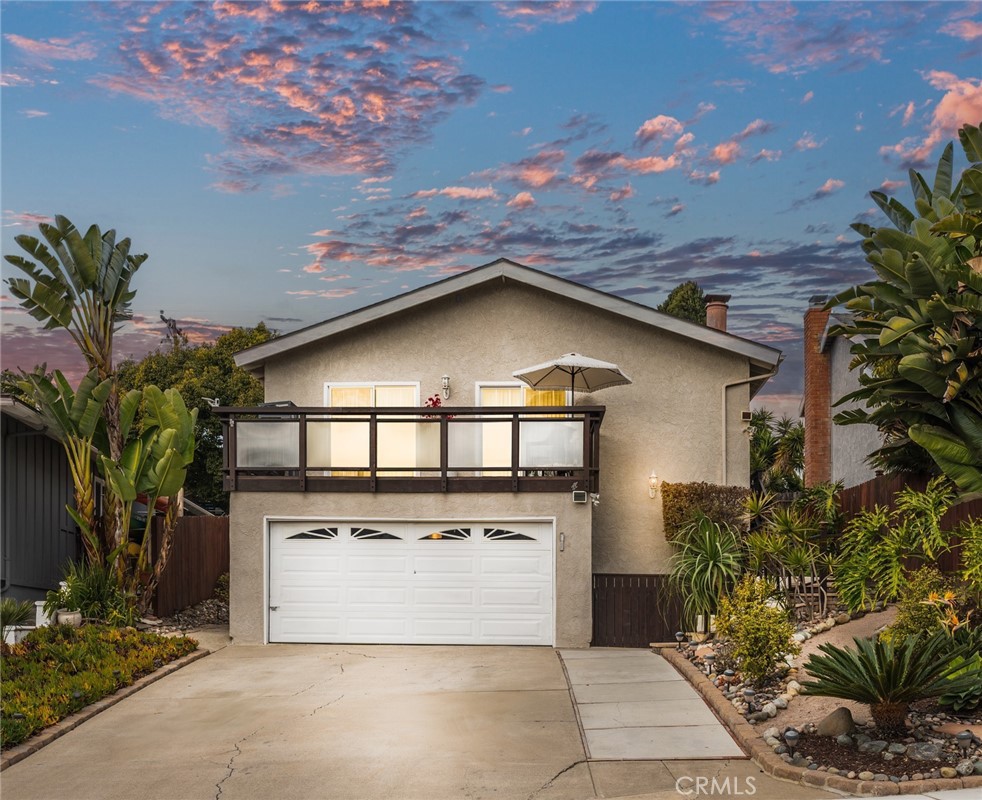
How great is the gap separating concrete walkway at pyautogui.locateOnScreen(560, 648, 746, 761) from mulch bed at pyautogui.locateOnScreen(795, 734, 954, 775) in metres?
0.68

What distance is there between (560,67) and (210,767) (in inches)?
727

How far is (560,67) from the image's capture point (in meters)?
22.8

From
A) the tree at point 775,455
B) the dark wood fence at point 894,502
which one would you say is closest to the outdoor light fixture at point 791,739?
the dark wood fence at point 894,502

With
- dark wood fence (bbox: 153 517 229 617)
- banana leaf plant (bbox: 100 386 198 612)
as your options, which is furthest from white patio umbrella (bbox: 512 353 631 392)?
dark wood fence (bbox: 153 517 229 617)

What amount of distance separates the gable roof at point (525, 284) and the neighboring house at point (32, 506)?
421 centimetres

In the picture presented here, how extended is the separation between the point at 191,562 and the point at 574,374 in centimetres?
907

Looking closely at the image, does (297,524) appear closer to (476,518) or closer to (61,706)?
(476,518)

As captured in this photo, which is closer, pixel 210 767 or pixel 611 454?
pixel 210 767

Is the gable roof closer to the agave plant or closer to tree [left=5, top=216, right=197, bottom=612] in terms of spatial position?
tree [left=5, top=216, right=197, bottom=612]

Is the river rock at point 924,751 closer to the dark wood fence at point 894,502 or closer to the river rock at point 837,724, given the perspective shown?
the river rock at point 837,724

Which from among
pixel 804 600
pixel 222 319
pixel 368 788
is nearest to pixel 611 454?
pixel 804 600

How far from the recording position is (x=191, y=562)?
1944 centimetres

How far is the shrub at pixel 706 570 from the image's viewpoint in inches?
594

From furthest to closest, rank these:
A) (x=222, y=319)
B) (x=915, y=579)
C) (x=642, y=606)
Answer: (x=222, y=319) < (x=642, y=606) < (x=915, y=579)
